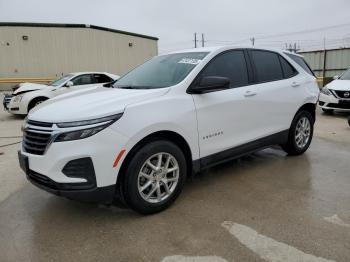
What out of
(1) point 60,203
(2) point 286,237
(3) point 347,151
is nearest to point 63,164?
(1) point 60,203

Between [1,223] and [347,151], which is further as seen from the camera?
[347,151]

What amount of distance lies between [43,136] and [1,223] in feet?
3.54

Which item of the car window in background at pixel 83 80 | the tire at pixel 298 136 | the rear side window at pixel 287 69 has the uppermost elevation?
the rear side window at pixel 287 69

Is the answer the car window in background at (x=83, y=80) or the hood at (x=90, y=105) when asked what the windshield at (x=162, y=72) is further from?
the car window in background at (x=83, y=80)

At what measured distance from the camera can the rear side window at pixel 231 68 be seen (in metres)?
3.95

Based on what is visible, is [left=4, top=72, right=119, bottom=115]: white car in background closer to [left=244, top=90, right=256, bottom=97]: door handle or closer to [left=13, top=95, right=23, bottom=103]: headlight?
[left=13, top=95, right=23, bottom=103]: headlight

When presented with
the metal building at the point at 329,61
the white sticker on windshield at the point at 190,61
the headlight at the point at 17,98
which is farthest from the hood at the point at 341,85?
the headlight at the point at 17,98

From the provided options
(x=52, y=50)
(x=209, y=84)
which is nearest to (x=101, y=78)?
(x=209, y=84)

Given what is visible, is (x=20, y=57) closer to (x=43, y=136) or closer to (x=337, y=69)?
(x=337, y=69)

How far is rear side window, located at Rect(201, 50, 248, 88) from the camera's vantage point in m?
3.95

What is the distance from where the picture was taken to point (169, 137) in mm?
3436

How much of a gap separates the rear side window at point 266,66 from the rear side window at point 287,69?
0.09m

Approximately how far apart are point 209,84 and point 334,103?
22.8 ft

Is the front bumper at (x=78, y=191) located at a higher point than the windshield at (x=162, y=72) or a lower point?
lower
